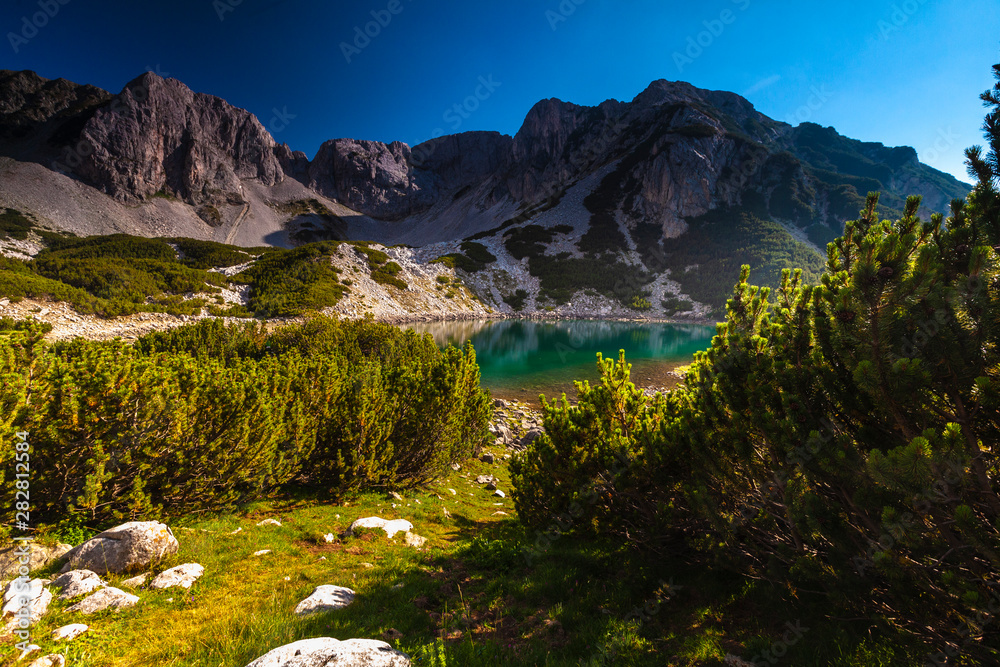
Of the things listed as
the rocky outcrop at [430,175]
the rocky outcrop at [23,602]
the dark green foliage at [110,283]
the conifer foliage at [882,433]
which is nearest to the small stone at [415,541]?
the rocky outcrop at [23,602]

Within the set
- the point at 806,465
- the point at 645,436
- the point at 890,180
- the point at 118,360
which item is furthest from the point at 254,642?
the point at 890,180

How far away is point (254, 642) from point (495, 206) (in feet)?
532

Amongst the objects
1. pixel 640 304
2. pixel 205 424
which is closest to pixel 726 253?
pixel 640 304

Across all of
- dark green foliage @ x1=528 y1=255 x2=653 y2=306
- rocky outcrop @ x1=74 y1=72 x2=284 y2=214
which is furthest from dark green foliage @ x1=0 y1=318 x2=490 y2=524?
rocky outcrop @ x1=74 y1=72 x2=284 y2=214

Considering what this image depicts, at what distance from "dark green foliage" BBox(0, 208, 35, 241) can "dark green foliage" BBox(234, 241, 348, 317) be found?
5823 centimetres

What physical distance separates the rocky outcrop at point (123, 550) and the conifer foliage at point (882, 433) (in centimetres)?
668

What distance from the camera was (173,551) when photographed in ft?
16.1

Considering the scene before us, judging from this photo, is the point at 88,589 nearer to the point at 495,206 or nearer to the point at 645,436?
the point at 645,436

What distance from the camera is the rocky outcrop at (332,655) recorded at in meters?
2.67

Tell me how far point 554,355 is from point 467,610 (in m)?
31.8

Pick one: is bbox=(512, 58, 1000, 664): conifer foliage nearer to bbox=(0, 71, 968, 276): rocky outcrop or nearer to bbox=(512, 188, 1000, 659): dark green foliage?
bbox=(512, 188, 1000, 659): dark green foliage

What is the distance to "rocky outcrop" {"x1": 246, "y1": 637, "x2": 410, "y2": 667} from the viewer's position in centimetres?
267

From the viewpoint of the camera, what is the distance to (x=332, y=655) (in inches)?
108

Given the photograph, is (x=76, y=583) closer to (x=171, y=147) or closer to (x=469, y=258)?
(x=469, y=258)
